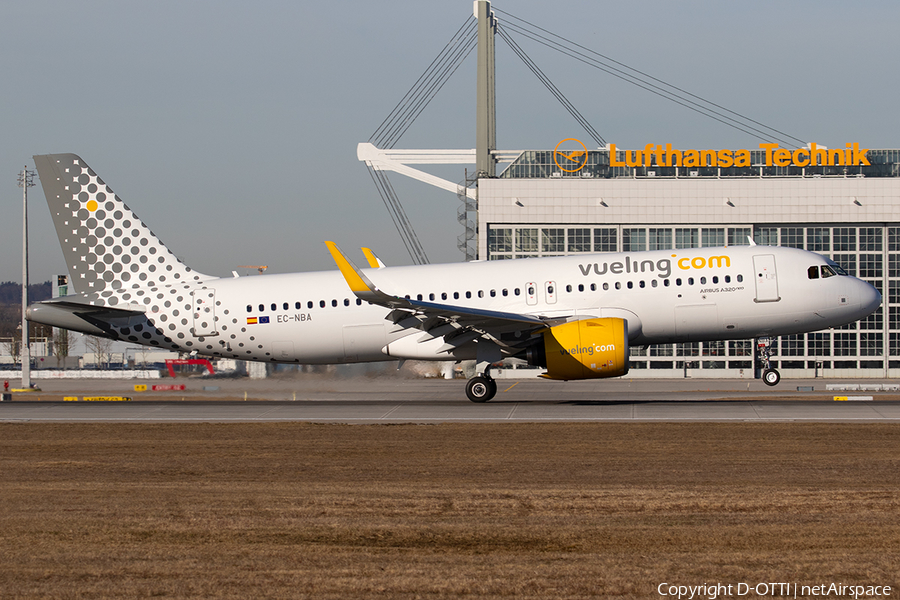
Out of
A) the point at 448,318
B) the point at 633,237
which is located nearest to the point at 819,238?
the point at 633,237

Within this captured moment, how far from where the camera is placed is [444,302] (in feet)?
92.4

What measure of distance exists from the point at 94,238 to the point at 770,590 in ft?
89.3

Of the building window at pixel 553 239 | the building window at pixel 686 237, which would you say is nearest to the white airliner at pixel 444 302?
the building window at pixel 686 237

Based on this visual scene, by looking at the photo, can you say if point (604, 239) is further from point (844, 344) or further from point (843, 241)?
point (844, 344)

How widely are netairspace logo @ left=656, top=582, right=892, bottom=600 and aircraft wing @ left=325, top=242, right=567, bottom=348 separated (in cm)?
1751

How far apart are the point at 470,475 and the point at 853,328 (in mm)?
63165

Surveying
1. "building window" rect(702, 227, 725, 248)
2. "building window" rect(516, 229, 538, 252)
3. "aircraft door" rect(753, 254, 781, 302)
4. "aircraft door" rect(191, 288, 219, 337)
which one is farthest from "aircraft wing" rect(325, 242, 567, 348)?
"building window" rect(702, 227, 725, 248)

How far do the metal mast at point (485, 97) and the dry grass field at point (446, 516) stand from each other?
59.8m

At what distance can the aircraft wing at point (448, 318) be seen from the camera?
25013 millimetres

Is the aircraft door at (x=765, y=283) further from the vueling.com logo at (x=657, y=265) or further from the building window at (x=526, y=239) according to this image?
the building window at (x=526, y=239)

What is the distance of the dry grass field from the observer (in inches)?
313

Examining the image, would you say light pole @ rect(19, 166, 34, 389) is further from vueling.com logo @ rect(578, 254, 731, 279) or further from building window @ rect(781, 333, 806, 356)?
building window @ rect(781, 333, 806, 356)

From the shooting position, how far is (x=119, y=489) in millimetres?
12883

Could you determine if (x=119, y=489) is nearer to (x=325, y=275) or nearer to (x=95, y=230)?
(x=325, y=275)
